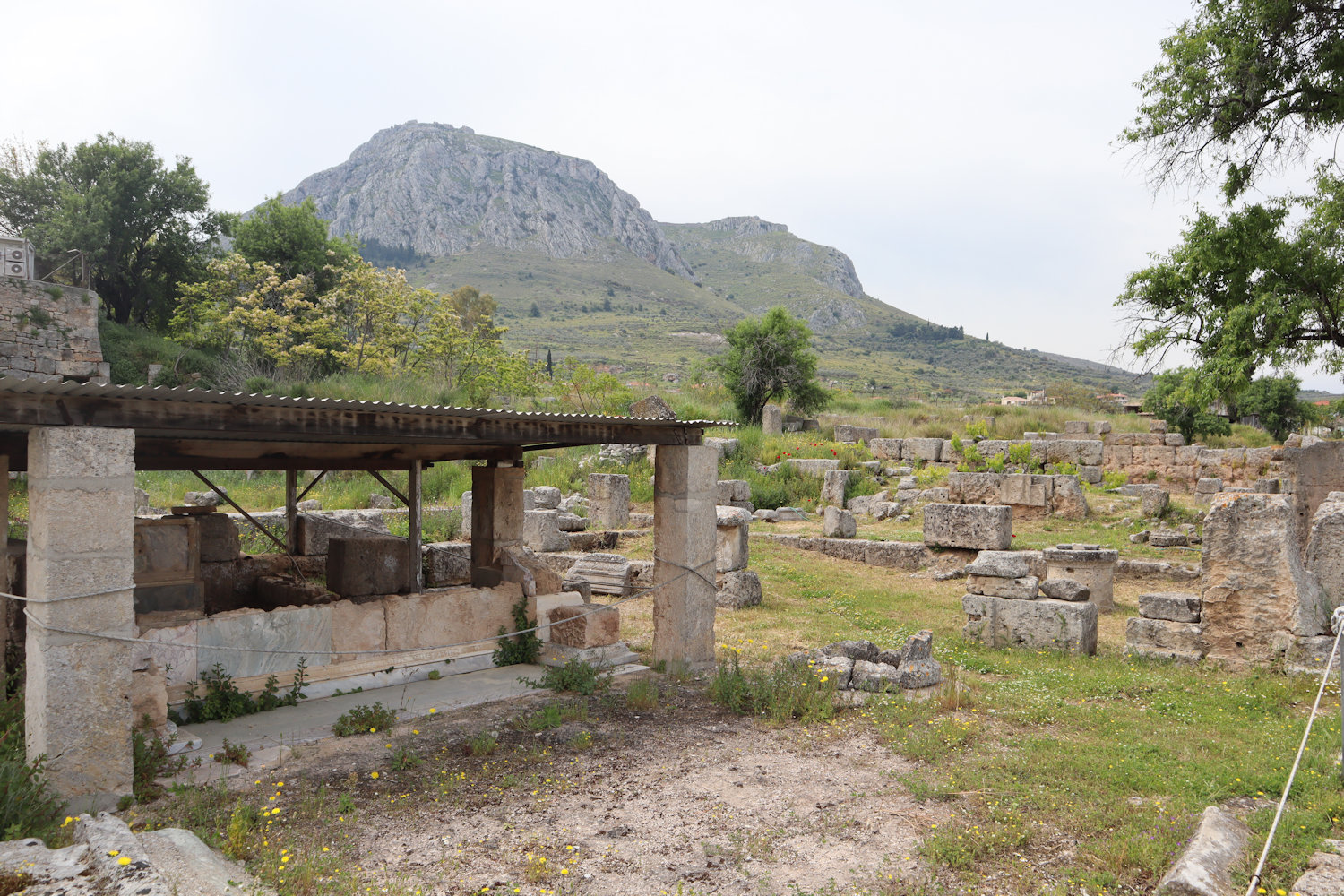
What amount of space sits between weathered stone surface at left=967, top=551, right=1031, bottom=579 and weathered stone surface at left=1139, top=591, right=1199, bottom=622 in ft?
4.55

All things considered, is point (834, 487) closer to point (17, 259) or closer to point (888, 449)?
point (888, 449)

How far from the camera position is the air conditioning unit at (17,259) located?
80.0 ft

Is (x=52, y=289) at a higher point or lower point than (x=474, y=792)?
higher

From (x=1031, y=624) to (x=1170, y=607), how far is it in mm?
1477

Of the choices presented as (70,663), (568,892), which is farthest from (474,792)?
(70,663)

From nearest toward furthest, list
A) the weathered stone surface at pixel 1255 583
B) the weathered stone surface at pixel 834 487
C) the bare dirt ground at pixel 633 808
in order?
1. the bare dirt ground at pixel 633 808
2. the weathered stone surface at pixel 1255 583
3. the weathered stone surface at pixel 834 487

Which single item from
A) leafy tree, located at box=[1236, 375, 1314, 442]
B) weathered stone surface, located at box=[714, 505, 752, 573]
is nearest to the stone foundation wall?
weathered stone surface, located at box=[714, 505, 752, 573]

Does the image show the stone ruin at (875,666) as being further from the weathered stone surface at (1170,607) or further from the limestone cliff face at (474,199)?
the limestone cliff face at (474,199)

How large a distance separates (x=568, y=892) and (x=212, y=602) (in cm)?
734

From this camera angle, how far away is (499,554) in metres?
10.1

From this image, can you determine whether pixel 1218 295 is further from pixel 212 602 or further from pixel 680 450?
pixel 212 602

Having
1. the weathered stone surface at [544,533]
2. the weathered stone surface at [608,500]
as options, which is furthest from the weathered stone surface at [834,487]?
the weathered stone surface at [544,533]

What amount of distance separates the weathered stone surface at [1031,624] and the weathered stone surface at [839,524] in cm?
721

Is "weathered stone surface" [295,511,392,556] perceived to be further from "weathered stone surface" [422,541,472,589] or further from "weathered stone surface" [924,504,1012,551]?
"weathered stone surface" [924,504,1012,551]
